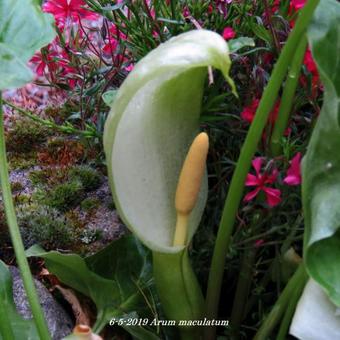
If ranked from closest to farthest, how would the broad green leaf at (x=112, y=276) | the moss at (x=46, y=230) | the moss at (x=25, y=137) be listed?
1. the broad green leaf at (x=112, y=276)
2. the moss at (x=46, y=230)
3. the moss at (x=25, y=137)

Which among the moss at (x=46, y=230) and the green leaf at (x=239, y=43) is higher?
the green leaf at (x=239, y=43)

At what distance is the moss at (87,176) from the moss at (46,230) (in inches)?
2.9

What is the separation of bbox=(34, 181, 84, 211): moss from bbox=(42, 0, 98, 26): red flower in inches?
9.5

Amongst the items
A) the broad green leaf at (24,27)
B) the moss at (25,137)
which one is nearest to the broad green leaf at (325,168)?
the broad green leaf at (24,27)

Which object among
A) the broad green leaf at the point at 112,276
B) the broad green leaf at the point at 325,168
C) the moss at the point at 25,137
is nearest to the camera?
the broad green leaf at the point at 325,168

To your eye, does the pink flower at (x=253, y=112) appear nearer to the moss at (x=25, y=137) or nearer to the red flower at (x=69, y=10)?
the red flower at (x=69, y=10)

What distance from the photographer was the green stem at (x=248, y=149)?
52 cm

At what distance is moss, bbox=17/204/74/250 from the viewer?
82 cm

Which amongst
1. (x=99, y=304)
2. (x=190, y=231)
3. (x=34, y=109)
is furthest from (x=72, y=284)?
(x=34, y=109)

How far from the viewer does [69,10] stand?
737mm

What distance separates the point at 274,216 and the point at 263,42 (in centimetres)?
20

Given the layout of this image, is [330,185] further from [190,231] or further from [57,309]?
[57,309]

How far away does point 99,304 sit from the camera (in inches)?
28.3

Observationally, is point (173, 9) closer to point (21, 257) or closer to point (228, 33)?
point (228, 33)
